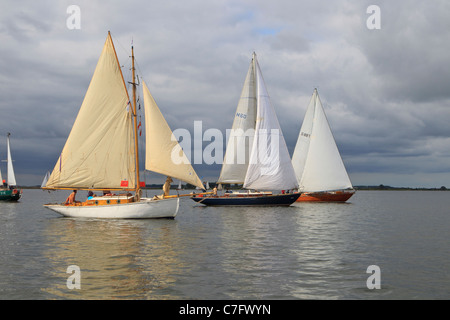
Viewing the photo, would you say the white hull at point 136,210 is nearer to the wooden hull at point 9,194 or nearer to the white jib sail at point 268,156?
the white jib sail at point 268,156

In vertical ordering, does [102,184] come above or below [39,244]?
above

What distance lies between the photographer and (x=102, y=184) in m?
43.0

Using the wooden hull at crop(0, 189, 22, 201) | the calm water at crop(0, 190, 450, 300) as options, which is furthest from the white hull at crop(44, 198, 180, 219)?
the wooden hull at crop(0, 189, 22, 201)

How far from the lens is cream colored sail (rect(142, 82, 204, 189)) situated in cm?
4122

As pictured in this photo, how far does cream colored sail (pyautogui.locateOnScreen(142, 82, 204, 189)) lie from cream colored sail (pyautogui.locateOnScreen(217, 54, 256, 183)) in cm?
2389

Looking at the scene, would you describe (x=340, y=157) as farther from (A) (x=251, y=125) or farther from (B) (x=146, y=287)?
(B) (x=146, y=287)

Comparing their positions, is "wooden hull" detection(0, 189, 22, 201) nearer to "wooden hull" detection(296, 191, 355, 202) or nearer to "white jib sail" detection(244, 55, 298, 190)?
"white jib sail" detection(244, 55, 298, 190)

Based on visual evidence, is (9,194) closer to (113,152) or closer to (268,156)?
(113,152)

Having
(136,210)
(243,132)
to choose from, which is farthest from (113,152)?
(243,132)

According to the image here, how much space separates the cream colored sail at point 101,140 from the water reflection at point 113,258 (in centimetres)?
661

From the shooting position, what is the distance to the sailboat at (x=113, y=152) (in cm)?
4141
